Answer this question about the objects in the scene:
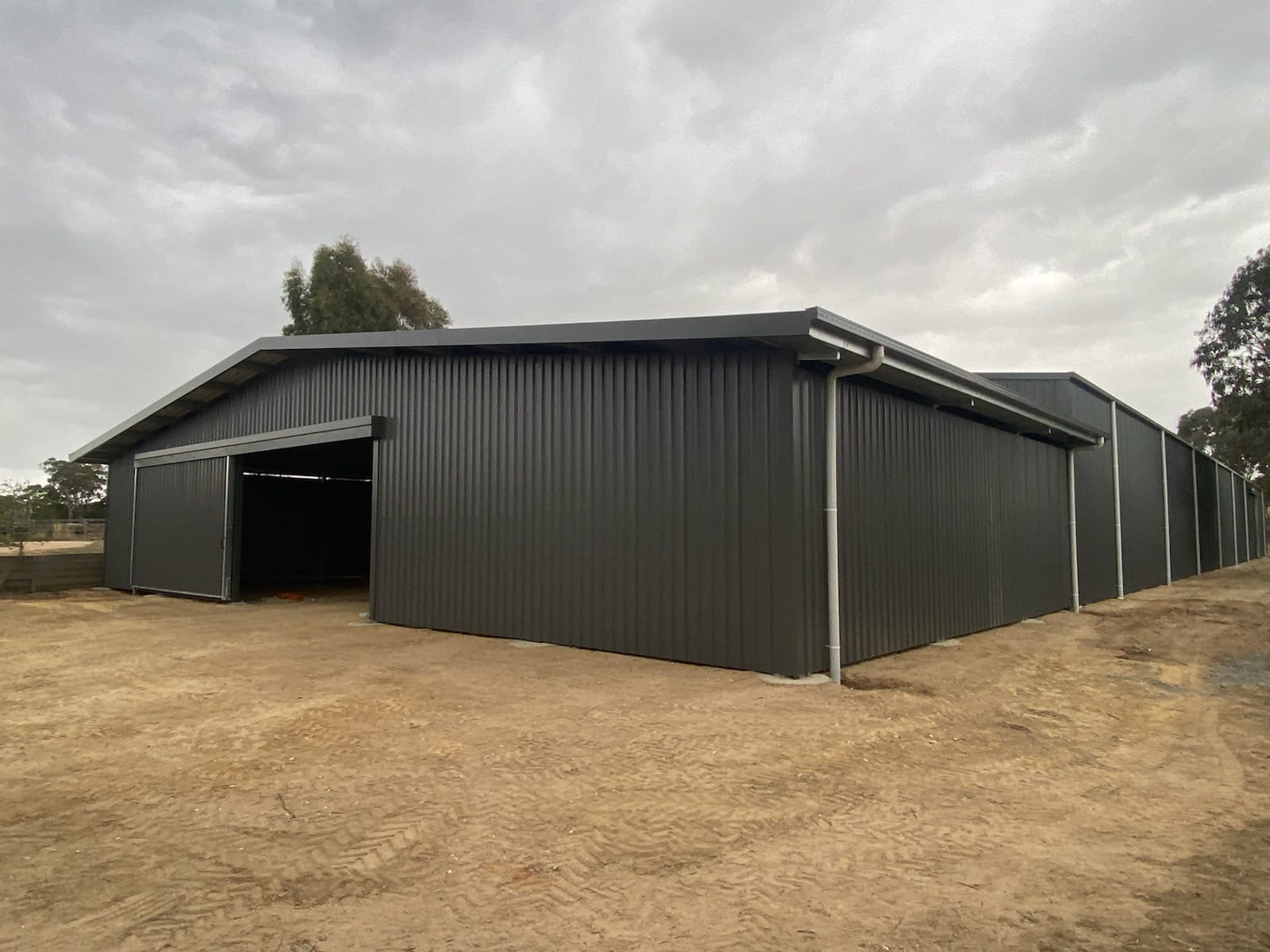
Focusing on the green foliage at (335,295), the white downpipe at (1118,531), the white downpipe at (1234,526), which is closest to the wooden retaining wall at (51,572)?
the green foliage at (335,295)

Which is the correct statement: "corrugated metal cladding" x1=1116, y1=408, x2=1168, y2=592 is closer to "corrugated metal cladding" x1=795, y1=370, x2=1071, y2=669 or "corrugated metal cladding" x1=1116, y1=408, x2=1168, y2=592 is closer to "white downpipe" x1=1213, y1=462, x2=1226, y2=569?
"corrugated metal cladding" x1=795, y1=370, x2=1071, y2=669

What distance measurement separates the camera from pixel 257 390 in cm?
1311

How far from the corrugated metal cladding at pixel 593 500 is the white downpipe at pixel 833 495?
349 millimetres

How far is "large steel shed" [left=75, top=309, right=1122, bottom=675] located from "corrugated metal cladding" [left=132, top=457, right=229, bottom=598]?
1.45 m

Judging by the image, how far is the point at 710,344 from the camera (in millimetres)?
7191

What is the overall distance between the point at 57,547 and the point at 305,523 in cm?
1356

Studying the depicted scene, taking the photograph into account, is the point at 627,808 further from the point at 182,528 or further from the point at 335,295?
the point at 335,295

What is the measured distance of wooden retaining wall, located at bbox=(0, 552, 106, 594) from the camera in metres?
15.8

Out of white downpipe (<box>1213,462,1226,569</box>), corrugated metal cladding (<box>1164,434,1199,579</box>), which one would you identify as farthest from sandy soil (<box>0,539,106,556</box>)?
white downpipe (<box>1213,462,1226,569</box>)

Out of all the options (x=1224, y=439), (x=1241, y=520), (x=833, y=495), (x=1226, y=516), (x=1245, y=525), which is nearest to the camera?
(x=833, y=495)

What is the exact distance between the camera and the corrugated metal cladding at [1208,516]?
24.7 metres

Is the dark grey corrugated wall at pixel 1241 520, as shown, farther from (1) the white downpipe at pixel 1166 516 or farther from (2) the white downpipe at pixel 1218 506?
(1) the white downpipe at pixel 1166 516

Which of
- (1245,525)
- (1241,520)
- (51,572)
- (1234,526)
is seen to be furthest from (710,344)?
(1245,525)

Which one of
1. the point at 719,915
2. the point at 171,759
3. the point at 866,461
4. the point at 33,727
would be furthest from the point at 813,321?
the point at 33,727
